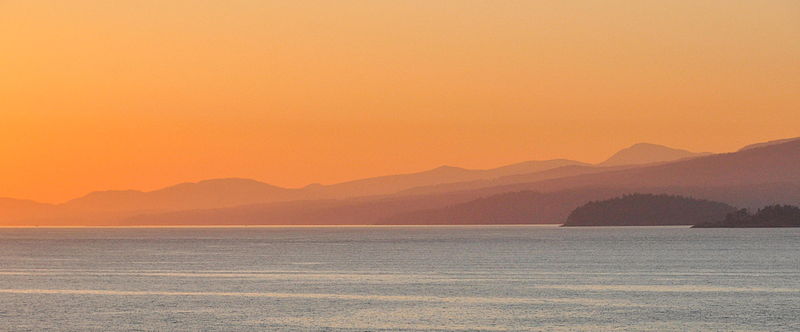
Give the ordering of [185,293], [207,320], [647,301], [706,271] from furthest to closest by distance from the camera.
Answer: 1. [706,271]
2. [185,293]
3. [647,301]
4. [207,320]

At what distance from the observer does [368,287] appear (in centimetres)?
9738

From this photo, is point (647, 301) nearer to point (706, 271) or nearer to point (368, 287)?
point (368, 287)

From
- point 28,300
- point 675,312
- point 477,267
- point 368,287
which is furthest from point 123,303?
point 477,267

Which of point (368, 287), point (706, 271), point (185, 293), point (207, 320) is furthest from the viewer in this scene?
point (706, 271)

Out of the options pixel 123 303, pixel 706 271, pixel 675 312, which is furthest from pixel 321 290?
pixel 706 271

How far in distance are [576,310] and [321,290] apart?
2580 centimetres

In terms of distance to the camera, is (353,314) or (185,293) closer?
(353,314)

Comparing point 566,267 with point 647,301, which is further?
point 566,267

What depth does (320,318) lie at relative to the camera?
227ft

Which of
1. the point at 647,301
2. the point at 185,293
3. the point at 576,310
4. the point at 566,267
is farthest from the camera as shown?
the point at 566,267

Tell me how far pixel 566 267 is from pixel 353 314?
65606 millimetres

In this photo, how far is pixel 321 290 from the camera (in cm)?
9356

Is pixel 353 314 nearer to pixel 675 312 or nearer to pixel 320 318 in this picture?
pixel 320 318

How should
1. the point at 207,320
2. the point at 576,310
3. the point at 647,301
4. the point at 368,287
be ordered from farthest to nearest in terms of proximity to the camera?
the point at 368,287
the point at 647,301
the point at 576,310
the point at 207,320
